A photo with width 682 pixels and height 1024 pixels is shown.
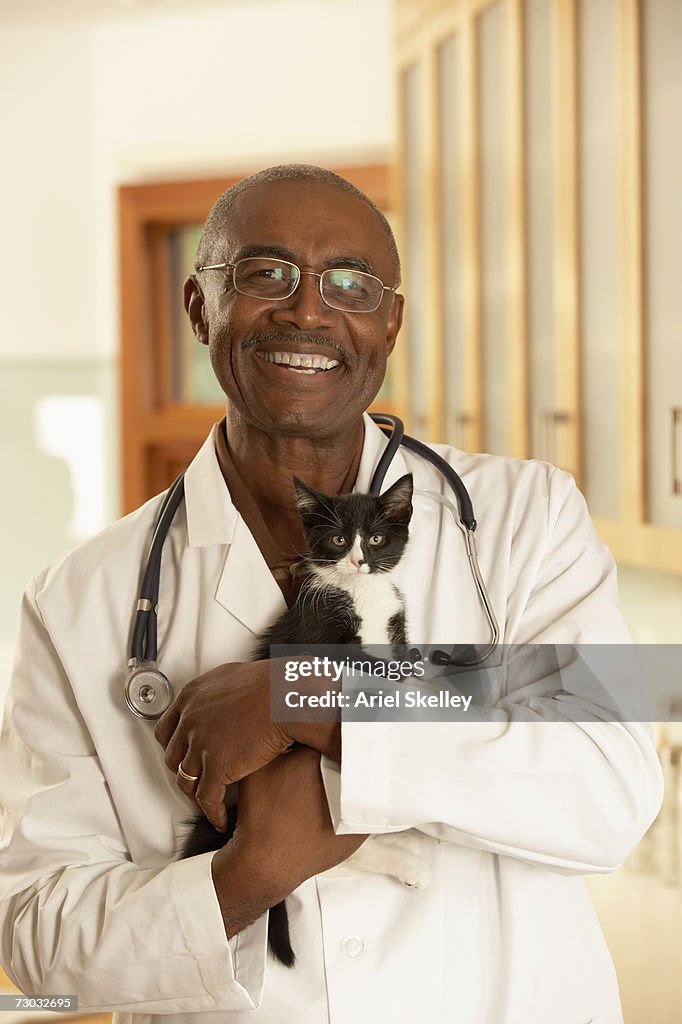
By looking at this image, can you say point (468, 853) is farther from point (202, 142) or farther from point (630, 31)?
point (202, 142)

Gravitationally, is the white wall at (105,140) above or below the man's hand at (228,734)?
above

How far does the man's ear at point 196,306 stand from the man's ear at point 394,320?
6.2 inches

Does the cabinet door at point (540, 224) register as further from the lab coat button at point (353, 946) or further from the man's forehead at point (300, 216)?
the lab coat button at point (353, 946)

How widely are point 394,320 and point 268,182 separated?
0.16 meters

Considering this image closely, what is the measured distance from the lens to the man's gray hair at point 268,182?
2.78ft

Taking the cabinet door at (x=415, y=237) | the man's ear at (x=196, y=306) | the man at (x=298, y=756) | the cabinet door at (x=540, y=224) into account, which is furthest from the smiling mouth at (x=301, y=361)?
the cabinet door at (x=415, y=237)

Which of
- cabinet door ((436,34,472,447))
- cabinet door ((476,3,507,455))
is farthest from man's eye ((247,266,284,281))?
cabinet door ((436,34,472,447))

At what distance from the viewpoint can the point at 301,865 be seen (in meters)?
0.75

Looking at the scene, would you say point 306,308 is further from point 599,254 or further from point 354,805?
point 599,254

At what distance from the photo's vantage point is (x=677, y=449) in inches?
61.1

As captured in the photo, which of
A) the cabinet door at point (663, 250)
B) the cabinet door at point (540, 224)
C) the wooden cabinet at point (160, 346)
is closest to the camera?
the cabinet door at point (663, 250)

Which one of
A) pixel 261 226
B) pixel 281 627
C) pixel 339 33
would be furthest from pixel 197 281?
pixel 339 33

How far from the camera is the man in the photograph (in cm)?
74

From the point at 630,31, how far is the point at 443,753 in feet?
4.10
